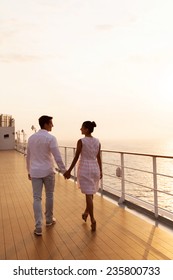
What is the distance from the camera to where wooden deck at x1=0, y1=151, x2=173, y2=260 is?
9.97 ft

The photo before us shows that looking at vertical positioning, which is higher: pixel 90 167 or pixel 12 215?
pixel 90 167

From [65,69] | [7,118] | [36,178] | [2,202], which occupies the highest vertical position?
[65,69]

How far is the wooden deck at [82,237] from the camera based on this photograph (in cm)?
304

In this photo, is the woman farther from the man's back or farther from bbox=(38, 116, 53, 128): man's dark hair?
bbox=(38, 116, 53, 128): man's dark hair

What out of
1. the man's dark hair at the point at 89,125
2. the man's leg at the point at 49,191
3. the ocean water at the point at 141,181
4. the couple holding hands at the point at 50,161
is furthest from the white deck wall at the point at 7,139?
the man's dark hair at the point at 89,125

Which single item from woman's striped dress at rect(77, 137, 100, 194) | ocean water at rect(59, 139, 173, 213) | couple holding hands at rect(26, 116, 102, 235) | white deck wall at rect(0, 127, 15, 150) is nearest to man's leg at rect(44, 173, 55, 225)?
couple holding hands at rect(26, 116, 102, 235)

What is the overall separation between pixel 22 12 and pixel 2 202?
5.78m

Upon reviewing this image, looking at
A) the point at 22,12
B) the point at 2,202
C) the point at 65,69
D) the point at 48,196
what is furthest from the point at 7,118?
the point at 48,196

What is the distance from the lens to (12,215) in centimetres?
475

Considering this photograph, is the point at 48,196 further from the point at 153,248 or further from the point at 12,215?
the point at 153,248

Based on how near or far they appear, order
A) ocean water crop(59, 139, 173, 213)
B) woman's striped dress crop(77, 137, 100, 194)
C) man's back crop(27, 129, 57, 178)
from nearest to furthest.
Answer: man's back crop(27, 129, 57, 178) < woman's striped dress crop(77, 137, 100, 194) < ocean water crop(59, 139, 173, 213)

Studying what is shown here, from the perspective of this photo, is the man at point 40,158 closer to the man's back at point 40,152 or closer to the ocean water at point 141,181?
the man's back at point 40,152
